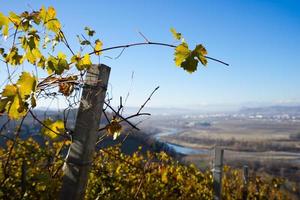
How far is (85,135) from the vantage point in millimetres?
1497

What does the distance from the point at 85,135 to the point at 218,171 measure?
3.63 m

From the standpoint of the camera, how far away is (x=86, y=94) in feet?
5.10

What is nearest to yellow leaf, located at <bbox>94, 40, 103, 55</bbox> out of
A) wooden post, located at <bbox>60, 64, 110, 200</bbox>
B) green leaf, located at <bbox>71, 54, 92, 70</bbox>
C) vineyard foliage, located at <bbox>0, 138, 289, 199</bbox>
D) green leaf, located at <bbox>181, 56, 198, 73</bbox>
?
green leaf, located at <bbox>71, 54, 92, 70</bbox>

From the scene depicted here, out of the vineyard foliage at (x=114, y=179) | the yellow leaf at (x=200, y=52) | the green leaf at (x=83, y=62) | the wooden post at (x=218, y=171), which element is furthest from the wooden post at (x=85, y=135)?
the wooden post at (x=218, y=171)

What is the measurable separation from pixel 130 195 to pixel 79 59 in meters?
3.50

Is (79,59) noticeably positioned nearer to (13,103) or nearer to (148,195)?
(13,103)

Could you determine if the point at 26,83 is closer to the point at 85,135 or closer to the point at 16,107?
the point at 16,107

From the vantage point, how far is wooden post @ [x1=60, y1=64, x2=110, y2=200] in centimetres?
149

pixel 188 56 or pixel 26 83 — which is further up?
pixel 188 56

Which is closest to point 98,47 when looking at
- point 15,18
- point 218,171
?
point 15,18

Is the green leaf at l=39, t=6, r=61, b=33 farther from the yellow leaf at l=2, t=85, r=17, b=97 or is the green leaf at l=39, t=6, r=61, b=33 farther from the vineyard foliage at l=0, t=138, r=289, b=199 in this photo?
the vineyard foliage at l=0, t=138, r=289, b=199

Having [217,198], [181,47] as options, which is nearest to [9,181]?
[217,198]

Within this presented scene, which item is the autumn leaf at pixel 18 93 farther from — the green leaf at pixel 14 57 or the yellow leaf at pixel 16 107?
the green leaf at pixel 14 57

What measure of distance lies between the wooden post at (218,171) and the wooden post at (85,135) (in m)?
3.35
